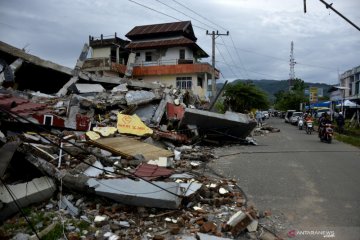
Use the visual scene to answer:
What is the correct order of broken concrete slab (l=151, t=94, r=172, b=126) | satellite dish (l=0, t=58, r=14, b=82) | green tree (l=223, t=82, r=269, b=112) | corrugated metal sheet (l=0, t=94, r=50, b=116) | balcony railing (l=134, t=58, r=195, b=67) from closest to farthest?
corrugated metal sheet (l=0, t=94, r=50, b=116)
broken concrete slab (l=151, t=94, r=172, b=126)
satellite dish (l=0, t=58, r=14, b=82)
green tree (l=223, t=82, r=269, b=112)
balcony railing (l=134, t=58, r=195, b=67)

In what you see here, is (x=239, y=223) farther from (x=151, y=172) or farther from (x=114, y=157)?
(x=114, y=157)

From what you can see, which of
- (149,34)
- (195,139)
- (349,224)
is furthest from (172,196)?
(149,34)

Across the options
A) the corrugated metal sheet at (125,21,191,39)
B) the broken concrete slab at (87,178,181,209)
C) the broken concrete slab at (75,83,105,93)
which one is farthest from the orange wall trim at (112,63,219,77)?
the broken concrete slab at (87,178,181,209)

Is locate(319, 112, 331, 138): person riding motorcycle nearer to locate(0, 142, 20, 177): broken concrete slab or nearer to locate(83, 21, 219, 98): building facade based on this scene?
locate(0, 142, 20, 177): broken concrete slab

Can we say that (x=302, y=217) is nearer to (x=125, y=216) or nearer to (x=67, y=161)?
(x=125, y=216)

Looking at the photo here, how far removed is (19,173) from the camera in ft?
23.6

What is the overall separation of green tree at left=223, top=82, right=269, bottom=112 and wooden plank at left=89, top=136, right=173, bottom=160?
2541 cm

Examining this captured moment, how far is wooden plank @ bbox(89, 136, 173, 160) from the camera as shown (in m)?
10.3

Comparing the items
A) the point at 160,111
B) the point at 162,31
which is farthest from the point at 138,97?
→ the point at 162,31

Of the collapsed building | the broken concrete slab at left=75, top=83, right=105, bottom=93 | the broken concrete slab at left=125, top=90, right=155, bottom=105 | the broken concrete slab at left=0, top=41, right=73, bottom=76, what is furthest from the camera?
the broken concrete slab at left=75, top=83, right=105, bottom=93

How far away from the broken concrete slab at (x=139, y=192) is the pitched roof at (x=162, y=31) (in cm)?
3640

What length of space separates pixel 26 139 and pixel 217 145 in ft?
29.4

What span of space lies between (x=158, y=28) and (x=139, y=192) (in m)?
39.2

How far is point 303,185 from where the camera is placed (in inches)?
320
